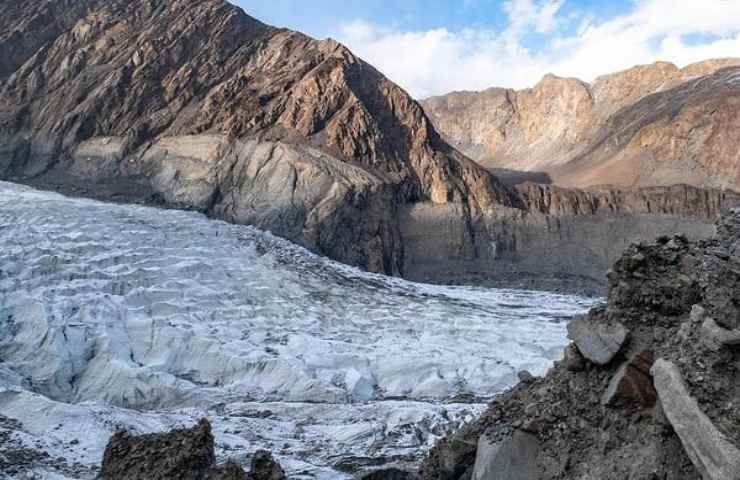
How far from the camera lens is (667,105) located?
80938 mm

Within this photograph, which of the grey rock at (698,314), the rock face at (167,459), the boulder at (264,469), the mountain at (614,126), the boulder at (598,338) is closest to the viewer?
the grey rock at (698,314)

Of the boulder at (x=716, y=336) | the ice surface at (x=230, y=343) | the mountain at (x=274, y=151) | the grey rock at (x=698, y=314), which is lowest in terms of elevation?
the ice surface at (x=230, y=343)

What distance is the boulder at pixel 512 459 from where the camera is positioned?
21.3 ft

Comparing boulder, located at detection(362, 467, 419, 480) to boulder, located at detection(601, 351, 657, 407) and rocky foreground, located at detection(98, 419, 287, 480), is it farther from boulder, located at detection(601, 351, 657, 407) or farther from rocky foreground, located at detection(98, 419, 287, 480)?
boulder, located at detection(601, 351, 657, 407)

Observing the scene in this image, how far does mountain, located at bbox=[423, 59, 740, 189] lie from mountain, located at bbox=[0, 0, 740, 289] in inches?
670

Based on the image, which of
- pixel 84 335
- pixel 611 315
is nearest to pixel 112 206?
pixel 84 335

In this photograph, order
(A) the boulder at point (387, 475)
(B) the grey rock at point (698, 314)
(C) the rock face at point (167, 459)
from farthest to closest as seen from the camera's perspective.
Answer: (A) the boulder at point (387, 475) → (C) the rock face at point (167, 459) → (B) the grey rock at point (698, 314)

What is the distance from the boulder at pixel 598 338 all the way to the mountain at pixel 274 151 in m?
29.6

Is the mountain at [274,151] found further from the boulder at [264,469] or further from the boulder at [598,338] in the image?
the boulder at [598,338]

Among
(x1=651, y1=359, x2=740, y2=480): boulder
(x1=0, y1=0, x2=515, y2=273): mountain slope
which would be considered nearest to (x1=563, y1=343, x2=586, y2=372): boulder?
(x1=651, y1=359, x2=740, y2=480): boulder

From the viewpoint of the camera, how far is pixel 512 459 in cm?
658

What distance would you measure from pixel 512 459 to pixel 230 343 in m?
15.1

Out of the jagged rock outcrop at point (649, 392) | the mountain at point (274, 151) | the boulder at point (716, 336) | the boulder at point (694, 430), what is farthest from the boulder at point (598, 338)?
the mountain at point (274, 151)

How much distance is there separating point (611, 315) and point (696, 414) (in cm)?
171
